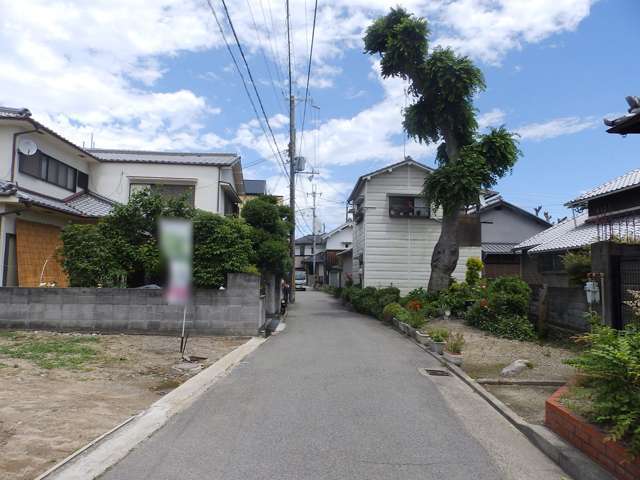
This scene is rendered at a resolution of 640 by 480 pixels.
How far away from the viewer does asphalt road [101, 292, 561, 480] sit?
4668 mm

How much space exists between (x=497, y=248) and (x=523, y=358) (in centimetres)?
2056

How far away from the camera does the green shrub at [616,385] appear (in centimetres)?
410

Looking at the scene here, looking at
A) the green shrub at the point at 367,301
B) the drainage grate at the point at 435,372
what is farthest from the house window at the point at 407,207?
the drainage grate at the point at 435,372

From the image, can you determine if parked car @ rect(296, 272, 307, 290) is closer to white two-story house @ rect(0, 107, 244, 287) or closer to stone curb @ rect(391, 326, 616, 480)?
white two-story house @ rect(0, 107, 244, 287)

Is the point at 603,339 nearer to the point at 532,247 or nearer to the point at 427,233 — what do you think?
the point at 532,247

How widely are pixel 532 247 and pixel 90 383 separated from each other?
1651 cm

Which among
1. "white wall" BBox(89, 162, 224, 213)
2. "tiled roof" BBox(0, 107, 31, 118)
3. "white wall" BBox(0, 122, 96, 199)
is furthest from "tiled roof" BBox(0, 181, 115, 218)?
"tiled roof" BBox(0, 107, 31, 118)

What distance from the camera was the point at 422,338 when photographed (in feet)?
45.5

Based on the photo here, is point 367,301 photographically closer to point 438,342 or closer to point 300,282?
point 438,342

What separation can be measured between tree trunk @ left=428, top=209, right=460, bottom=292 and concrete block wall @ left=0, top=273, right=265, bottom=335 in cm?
1030

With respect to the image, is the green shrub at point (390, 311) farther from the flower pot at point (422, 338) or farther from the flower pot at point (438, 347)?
the flower pot at point (438, 347)

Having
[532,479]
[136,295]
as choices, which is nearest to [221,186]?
[136,295]

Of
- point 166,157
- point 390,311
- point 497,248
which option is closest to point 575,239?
point 390,311

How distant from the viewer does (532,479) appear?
180 inches
